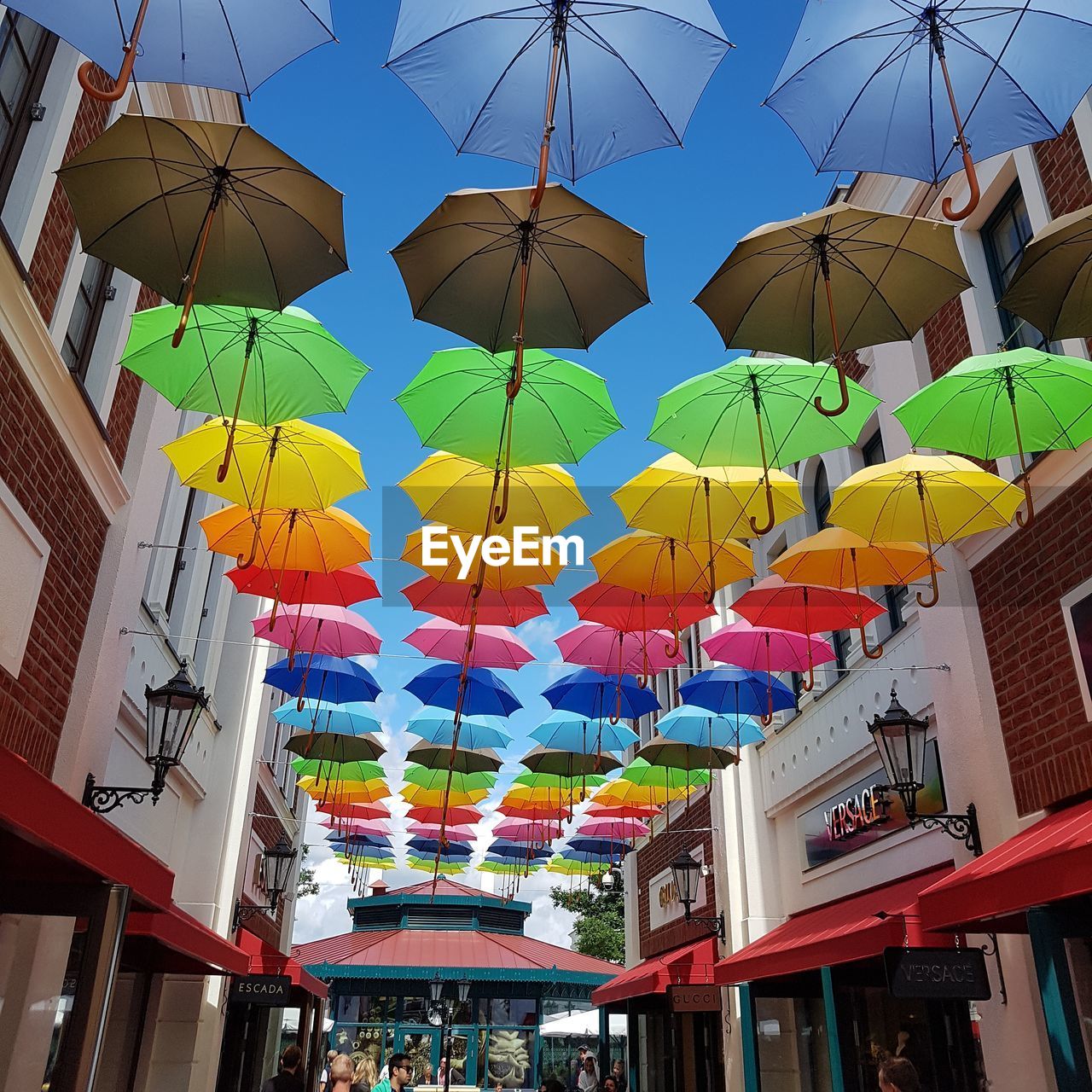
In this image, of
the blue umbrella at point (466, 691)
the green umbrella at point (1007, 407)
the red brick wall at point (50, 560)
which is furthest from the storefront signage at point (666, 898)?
the red brick wall at point (50, 560)

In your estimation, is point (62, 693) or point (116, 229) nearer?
point (116, 229)

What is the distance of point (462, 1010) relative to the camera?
2980cm

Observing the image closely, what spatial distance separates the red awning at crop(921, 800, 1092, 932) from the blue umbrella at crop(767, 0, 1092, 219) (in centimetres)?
397

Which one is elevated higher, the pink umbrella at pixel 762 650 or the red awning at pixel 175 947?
the pink umbrella at pixel 762 650

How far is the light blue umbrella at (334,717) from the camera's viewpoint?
51.9 ft

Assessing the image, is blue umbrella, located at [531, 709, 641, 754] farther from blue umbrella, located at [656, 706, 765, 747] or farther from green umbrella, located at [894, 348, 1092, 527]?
green umbrella, located at [894, 348, 1092, 527]

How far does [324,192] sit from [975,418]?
525cm

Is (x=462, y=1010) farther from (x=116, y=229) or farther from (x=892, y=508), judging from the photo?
(x=116, y=229)

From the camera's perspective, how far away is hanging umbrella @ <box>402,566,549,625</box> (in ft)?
39.1

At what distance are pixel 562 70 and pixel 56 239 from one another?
168 inches

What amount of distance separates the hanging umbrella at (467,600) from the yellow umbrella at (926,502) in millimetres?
4478

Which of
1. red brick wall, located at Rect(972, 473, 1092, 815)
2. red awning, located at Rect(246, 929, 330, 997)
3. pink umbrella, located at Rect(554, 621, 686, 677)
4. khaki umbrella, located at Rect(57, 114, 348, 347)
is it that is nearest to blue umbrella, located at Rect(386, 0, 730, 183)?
khaki umbrella, located at Rect(57, 114, 348, 347)

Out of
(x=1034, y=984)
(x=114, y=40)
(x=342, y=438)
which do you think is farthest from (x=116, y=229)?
(x=1034, y=984)

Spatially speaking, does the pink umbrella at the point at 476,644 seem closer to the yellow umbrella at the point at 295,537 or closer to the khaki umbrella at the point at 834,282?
the yellow umbrella at the point at 295,537
